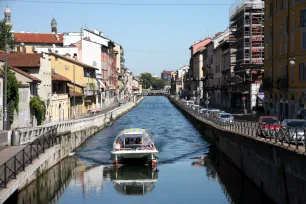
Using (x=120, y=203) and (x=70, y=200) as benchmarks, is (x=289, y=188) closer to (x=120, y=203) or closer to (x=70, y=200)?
(x=120, y=203)

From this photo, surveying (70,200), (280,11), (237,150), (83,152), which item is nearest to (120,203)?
(70,200)

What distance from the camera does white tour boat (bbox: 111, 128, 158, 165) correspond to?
4081 centimetres

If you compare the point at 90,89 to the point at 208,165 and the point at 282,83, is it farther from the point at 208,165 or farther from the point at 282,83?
the point at 208,165

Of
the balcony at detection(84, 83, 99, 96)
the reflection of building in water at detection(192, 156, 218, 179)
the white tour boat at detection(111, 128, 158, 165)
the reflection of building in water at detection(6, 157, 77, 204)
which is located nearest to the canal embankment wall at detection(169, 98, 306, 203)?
the reflection of building in water at detection(192, 156, 218, 179)

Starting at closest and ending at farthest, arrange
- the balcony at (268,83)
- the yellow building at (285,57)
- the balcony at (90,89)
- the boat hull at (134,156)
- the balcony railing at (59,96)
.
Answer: the boat hull at (134,156)
the yellow building at (285,57)
the balcony railing at (59,96)
the balcony at (268,83)
the balcony at (90,89)

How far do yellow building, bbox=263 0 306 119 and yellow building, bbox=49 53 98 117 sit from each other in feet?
89.1

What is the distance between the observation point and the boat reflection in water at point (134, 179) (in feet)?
112

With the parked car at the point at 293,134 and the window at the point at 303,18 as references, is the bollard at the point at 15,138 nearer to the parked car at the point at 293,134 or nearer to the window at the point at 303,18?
the parked car at the point at 293,134

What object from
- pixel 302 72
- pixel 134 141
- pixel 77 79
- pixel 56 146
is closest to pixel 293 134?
pixel 56 146

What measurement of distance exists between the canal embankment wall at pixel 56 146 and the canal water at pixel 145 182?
1.81ft

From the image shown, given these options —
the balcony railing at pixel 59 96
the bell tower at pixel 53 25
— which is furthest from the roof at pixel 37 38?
the balcony railing at pixel 59 96

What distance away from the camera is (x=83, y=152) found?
49.3 meters

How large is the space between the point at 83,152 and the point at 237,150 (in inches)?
623

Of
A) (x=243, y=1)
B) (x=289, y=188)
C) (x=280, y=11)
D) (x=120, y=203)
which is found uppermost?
(x=243, y=1)
